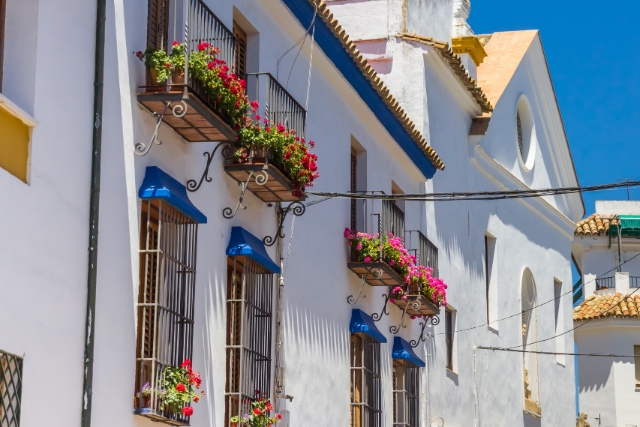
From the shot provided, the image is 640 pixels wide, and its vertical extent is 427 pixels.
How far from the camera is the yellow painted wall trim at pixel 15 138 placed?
953cm

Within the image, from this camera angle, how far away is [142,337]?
36.8 feet

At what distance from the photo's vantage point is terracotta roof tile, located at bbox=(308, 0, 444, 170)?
648 inches

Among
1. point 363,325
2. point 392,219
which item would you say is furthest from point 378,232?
point 363,325

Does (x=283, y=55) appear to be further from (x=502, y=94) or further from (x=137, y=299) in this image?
(x=502, y=94)

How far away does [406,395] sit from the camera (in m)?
20.3

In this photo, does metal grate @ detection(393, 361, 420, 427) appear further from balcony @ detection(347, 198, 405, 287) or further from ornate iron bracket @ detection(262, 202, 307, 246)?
ornate iron bracket @ detection(262, 202, 307, 246)

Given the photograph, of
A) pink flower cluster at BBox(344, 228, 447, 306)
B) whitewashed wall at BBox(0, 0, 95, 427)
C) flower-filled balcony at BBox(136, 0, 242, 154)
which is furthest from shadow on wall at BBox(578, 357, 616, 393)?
whitewashed wall at BBox(0, 0, 95, 427)

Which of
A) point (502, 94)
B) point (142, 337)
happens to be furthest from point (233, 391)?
point (502, 94)

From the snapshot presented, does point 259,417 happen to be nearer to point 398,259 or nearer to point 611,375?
point 398,259

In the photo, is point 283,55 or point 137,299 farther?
point 283,55

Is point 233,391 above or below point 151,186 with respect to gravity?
below

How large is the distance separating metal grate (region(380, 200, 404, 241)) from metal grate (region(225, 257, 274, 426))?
14.7 ft

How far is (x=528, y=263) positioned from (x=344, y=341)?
13.2 meters

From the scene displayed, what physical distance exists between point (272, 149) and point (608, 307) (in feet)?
94.3
